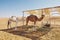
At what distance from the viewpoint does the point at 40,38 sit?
7.38m

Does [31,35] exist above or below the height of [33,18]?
below

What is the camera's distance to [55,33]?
26.7 feet

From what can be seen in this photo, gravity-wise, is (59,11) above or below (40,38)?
above

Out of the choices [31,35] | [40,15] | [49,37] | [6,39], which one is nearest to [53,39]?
[49,37]

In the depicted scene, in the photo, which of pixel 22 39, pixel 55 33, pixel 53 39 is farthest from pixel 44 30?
pixel 22 39

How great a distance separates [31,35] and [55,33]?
1.17 meters

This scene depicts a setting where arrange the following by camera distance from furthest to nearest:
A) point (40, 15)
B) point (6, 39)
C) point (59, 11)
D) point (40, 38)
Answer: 1. point (40, 15)
2. point (59, 11)
3. point (40, 38)
4. point (6, 39)

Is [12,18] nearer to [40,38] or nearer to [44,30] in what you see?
[44,30]

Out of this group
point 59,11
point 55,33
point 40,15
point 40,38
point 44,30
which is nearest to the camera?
point 40,38

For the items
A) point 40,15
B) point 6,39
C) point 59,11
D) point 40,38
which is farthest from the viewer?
point 40,15

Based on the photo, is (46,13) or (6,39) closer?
(6,39)

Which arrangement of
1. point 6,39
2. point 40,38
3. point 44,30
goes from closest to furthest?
1. point 6,39
2. point 40,38
3. point 44,30

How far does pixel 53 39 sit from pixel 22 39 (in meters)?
1.32

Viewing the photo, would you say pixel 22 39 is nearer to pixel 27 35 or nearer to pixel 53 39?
pixel 27 35
